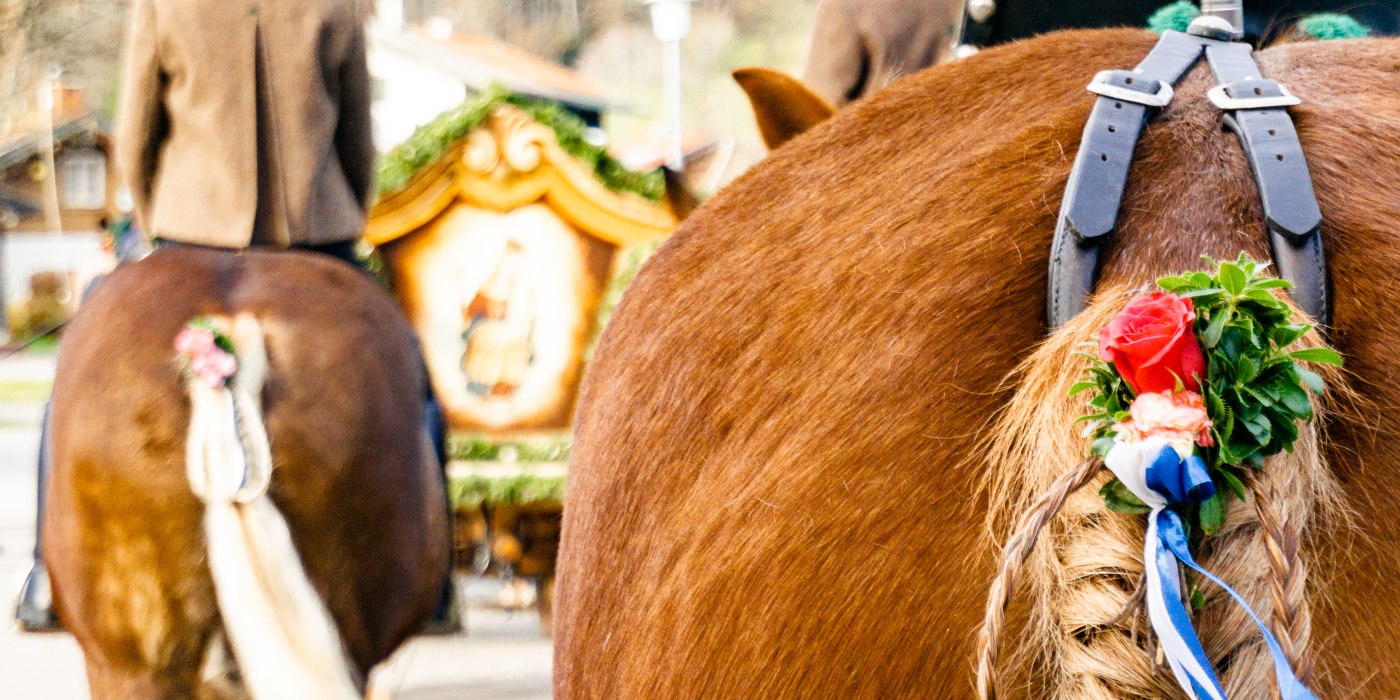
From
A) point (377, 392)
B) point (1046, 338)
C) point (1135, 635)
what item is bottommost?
point (377, 392)

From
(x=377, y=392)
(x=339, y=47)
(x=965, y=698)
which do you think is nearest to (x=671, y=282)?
(x=965, y=698)

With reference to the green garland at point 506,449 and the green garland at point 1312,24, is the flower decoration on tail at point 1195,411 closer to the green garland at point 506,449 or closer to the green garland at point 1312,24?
the green garland at point 1312,24

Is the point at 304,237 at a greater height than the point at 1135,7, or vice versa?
the point at 1135,7

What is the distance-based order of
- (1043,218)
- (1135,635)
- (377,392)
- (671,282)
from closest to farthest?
(1135,635) < (1043,218) < (671,282) < (377,392)

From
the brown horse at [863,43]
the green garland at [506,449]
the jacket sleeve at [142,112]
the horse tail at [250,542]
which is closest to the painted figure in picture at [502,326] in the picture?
the green garland at [506,449]

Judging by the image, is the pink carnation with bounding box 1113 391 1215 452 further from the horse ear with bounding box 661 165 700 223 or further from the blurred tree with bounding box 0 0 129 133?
the blurred tree with bounding box 0 0 129 133

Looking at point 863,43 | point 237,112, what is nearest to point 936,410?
point 863,43

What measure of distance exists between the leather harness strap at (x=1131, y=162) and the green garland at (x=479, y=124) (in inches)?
127

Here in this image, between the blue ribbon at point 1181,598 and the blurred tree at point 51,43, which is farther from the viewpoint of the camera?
the blurred tree at point 51,43

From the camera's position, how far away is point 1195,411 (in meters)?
0.84

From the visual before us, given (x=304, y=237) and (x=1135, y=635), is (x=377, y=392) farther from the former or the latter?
(x=1135, y=635)

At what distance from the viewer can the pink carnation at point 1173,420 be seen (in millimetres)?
836

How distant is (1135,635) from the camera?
0.88 meters

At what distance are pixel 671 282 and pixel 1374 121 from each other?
0.69m
